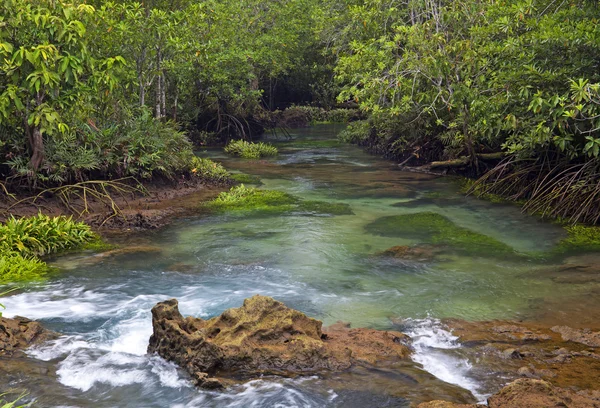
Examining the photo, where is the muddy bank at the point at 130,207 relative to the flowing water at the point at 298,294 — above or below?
above

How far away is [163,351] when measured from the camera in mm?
6098

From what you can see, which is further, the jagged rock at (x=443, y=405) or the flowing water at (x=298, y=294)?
the flowing water at (x=298, y=294)

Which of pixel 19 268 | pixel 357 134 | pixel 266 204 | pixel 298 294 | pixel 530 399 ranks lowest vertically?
pixel 298 294

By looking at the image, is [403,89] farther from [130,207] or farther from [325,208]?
[130,207]

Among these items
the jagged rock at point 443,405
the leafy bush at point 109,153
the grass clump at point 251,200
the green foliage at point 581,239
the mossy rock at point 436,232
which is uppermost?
the leafy bush at point 109,153

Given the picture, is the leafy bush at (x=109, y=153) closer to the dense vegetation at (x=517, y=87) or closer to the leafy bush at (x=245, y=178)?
the leafy bush at (x=245, y=178)

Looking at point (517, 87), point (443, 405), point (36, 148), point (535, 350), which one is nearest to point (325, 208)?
point (517, 87)

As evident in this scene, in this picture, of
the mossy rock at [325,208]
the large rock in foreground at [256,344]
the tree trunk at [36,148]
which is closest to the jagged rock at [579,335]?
the large rock in foreground at [256,344]

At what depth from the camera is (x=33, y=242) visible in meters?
9.96

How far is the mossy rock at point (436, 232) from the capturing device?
10812mm

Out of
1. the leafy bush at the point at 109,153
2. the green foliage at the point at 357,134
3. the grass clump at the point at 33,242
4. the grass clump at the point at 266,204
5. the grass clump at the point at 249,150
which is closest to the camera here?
the grass clump at the point at 33,242

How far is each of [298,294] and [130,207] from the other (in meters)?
6.17

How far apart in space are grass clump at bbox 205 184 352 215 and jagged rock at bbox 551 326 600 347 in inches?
284

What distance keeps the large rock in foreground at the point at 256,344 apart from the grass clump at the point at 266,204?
755 centimetres
